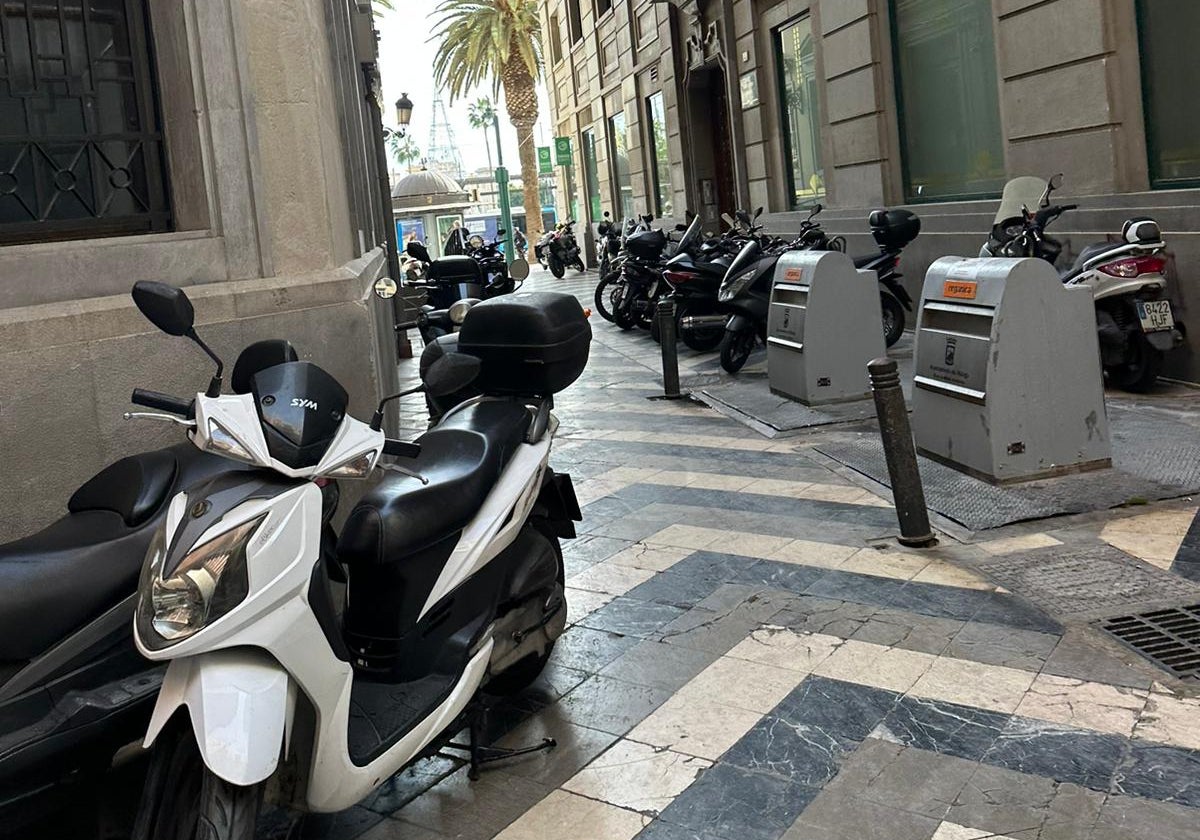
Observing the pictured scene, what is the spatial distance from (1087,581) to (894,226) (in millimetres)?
6458

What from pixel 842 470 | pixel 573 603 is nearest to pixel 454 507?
pixel 573 603

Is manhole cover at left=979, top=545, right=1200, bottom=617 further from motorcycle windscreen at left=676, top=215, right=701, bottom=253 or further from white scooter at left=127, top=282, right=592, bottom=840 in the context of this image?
motorcycle windscreen at left=676, top=215, right=701, bottom=253

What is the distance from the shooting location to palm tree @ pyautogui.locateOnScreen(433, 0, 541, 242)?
37000 mm

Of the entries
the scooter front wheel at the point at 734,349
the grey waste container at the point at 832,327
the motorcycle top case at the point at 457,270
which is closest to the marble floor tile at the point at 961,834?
the grey waste container at the point at 832,327

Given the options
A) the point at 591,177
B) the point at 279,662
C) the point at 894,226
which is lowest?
the point at 279,662

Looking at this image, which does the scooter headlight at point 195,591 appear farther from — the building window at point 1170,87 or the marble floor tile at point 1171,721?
the building window at point 1170,87

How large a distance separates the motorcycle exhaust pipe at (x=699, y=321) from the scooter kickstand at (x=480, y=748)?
28.8 ft

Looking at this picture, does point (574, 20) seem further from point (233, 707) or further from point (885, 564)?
point (233, 707)

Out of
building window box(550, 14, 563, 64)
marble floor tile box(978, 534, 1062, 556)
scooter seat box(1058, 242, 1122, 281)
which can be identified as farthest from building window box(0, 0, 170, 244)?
building window box(550, 14, 563, 64)

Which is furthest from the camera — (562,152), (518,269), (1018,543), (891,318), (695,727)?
(562,152)

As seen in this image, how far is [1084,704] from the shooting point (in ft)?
10.8

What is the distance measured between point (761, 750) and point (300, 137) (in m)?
3.23

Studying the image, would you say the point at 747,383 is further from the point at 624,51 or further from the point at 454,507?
the point at 624,51

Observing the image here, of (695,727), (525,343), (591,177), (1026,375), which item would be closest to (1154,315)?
(1026,375)
